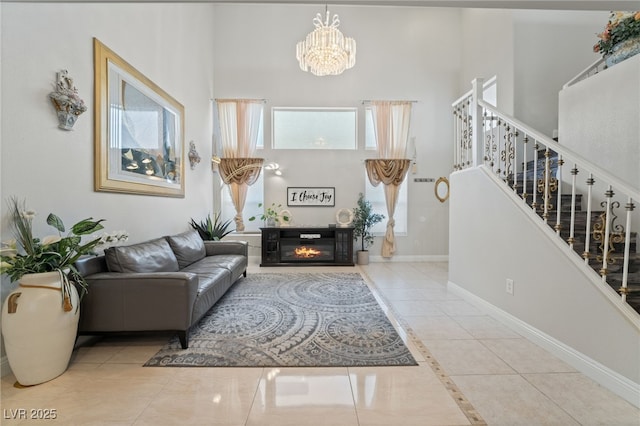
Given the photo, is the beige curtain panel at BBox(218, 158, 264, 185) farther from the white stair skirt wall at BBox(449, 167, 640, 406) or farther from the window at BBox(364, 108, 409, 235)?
the white stair skirt wall at BBox(449, 167, 640, 406)

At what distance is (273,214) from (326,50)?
3220 millimetres

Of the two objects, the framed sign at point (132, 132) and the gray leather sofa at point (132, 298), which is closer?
the gray leather sofa at point (132, 298)

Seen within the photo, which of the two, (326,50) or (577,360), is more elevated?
(326,50)

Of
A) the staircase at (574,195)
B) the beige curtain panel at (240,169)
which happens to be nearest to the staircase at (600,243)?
the staircase at (574,195)

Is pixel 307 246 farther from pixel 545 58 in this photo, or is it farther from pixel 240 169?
pixel 545 58

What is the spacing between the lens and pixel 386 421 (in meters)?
1.68

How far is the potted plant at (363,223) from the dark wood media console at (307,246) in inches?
14.0

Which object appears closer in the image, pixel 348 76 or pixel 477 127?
pixel 477 127

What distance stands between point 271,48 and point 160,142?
3840 mm

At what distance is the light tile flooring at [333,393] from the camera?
5.58ft

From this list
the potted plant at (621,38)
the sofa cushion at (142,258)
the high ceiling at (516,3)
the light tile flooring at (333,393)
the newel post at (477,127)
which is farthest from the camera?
the newel post at (477,127)

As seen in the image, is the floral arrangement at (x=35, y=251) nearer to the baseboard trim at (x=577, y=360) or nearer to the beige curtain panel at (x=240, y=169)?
the baseboard trim at (x=577, y=360)

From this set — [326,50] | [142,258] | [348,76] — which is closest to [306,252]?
[142,258]

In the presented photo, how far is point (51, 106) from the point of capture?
2373 mm
